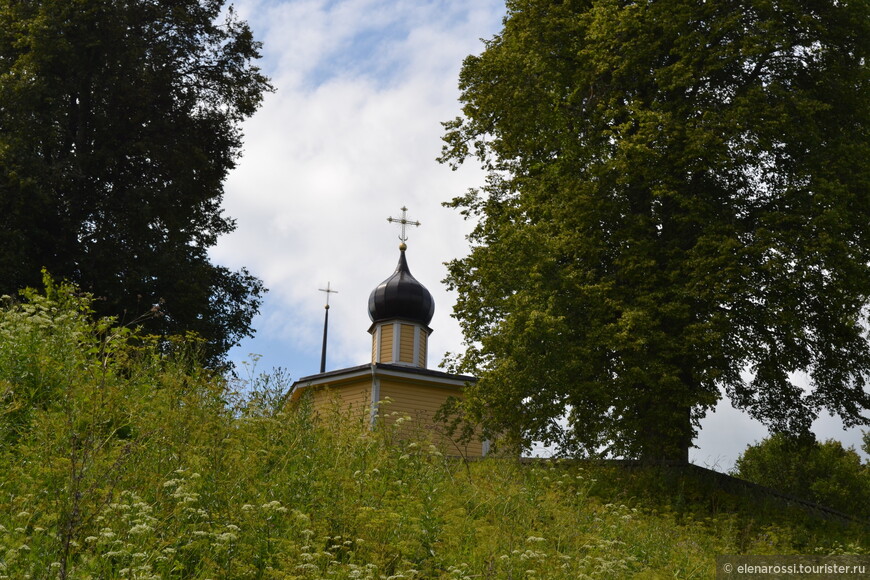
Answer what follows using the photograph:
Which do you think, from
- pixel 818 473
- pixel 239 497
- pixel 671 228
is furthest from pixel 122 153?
pixel 818 473

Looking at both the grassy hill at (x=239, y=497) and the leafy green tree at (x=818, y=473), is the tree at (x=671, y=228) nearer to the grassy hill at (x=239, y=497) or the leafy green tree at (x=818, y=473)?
the grassy hill at (x=239, y=497)

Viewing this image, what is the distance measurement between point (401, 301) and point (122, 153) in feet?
45.6

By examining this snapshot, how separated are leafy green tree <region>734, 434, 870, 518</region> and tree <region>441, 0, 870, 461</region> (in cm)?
1662

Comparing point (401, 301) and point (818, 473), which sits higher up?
point (401, 301)

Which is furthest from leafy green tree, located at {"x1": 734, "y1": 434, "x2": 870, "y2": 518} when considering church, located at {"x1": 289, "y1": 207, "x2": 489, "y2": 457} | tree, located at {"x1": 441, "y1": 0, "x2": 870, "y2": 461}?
tree, located at {"x1": 441, "y1": 0, "x2": 870, "y2": 461}

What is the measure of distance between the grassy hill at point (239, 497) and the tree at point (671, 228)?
3725 millimetres

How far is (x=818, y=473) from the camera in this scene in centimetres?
3403

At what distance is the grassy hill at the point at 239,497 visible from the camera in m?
5.45

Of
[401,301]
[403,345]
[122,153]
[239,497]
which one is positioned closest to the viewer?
[239,497]

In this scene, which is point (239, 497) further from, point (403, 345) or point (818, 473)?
point (818, 473)

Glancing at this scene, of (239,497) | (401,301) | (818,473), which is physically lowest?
(239,497)

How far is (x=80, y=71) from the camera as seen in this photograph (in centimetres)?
1961

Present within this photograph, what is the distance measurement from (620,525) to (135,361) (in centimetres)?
608

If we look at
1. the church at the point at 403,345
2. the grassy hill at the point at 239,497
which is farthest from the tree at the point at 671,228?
the church at the point at 403,345
